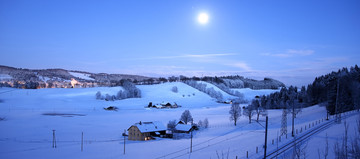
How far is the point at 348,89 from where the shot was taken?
176ft

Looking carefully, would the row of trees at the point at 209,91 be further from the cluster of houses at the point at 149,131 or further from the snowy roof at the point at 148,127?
the snowy roof at the point at 148,127

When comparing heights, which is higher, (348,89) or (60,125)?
(348,89)

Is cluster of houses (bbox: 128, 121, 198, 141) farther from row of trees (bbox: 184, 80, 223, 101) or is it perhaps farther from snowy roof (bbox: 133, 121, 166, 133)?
row of trees (bbox: 184, 80, 223, 101)

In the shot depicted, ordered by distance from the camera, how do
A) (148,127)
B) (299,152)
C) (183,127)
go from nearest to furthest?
1. (299,152)
2. (148,127)
3. (183,127)

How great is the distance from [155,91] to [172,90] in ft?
41.4

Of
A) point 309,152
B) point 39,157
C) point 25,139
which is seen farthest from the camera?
point 25,139

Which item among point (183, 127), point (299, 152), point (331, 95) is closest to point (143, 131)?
point (183, 127)

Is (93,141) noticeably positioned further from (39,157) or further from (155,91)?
(155,91)

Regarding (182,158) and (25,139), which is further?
(25,139)

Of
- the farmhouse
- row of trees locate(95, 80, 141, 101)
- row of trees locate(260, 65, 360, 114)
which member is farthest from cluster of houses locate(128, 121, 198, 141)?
row of trees locate(95, 80, 141, 101)

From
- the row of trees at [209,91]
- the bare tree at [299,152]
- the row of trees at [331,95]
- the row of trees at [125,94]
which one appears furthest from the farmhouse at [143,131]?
the row of trees at [209,91]

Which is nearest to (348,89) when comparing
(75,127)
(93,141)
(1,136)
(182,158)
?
(182,158)

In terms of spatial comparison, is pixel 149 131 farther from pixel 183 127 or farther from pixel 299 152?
pixel 299 152

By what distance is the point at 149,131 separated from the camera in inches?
1583
